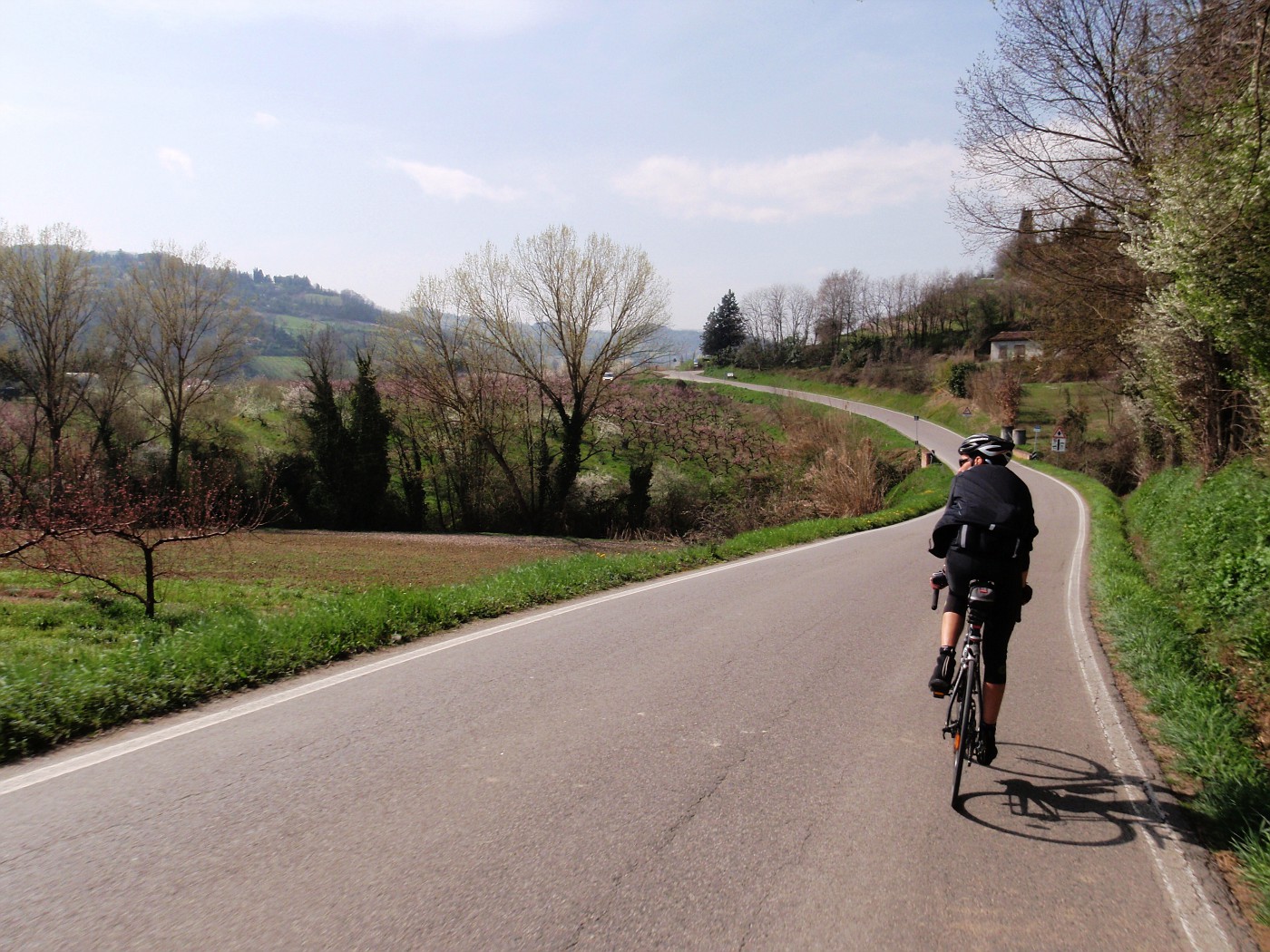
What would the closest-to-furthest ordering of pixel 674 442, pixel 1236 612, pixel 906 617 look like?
pixel 1236 612
pixel 906 617
pixel 674 442

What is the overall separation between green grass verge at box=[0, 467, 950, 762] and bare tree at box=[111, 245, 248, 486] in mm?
30021

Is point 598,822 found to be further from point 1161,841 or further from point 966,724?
point 1161,841

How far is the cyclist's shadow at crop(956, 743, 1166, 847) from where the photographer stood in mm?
4199

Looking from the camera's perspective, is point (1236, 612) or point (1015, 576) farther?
point (1236, 612)

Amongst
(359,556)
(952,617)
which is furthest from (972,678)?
(359,556)

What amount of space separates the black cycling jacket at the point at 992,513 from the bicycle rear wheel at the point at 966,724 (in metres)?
0.71

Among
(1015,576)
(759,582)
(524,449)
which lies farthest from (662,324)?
(1015,576)

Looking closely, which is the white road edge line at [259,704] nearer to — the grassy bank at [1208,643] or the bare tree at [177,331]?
the grassy bank at [1208,643]

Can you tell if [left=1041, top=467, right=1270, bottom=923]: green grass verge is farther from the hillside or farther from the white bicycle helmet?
the hillside

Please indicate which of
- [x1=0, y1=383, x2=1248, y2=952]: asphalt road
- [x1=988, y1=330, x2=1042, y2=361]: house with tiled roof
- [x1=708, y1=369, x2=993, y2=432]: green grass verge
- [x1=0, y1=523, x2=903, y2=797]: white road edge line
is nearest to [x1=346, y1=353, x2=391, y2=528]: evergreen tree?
[x1=0, y1=523, x2=903, y2=797]: white road edge line

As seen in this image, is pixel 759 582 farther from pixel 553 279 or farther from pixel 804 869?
pixel 553 279

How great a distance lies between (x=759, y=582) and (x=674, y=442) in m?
34.8

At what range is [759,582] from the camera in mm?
11992

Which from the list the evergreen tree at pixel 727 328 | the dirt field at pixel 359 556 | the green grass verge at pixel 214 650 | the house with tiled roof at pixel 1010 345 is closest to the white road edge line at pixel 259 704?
the green grass verge at pixel 214 650
